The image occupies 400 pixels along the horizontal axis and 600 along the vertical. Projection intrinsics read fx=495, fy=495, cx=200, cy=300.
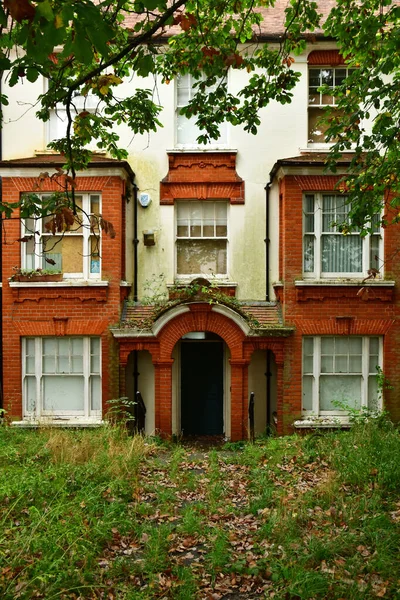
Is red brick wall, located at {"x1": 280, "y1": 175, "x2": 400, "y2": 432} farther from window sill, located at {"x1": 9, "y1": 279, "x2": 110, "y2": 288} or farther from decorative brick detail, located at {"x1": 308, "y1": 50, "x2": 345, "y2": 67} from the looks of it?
window sill, located at {"x1": 9, "y1": 279, "x2": 110, "y2": 288}

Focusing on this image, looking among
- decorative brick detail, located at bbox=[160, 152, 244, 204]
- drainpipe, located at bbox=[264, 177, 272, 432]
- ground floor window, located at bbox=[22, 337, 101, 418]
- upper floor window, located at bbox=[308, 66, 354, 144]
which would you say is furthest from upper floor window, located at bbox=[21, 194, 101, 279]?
upper floor window, located at bbox=[308, 66, 354, 144]

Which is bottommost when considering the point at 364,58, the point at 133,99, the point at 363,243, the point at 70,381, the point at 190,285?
the point at 70,381

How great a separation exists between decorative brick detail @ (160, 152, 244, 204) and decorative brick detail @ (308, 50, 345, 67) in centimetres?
284

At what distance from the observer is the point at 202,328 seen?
10766 millimetres

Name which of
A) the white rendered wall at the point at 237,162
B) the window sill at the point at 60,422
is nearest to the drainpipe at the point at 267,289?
the white rendered wall at the point at 237,162

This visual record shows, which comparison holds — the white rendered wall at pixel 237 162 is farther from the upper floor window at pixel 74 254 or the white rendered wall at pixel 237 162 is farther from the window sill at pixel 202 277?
the upper floor window at pixel 74 254

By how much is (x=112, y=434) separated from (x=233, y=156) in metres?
6.70

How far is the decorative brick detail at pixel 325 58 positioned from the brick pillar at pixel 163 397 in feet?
24.8

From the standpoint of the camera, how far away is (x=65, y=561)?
498cm

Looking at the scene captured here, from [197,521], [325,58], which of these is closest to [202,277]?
[325,58]

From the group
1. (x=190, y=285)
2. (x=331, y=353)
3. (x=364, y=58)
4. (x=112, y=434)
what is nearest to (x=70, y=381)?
(x=112, y=434)

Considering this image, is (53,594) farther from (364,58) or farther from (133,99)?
(364,58)

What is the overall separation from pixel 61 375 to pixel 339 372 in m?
6.21

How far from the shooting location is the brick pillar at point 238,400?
1085 centimetres
